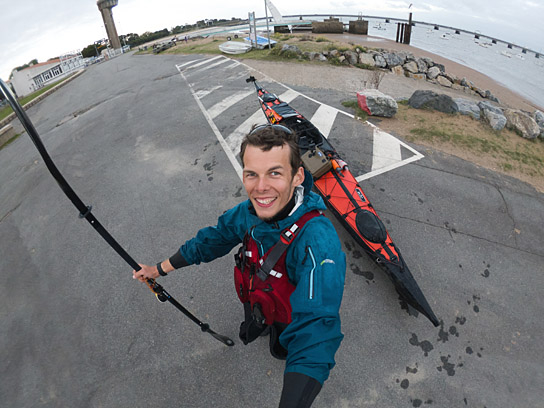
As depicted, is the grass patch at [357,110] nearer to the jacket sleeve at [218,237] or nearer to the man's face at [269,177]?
the jacket sleeve at [218,237]

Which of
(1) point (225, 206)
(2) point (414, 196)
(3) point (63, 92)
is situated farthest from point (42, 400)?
(3) point (63, 92)

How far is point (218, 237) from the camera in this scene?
299 cm

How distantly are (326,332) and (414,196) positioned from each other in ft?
21.1

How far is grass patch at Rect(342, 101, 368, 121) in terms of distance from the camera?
1109cm

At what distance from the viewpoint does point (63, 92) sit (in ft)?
75.1

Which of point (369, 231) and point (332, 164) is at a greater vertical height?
point (332, 164)

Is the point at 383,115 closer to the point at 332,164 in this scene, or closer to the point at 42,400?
the point at 332,164

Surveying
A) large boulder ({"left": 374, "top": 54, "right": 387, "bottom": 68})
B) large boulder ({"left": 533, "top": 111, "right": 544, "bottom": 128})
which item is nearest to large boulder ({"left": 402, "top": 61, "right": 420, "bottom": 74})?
large boulder ({"left": 374, "top": 54, "right": 387, "bottom": 68})

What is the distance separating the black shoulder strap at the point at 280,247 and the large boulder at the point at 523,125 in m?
13.6

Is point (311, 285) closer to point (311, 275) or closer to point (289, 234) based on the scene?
point (311, 275)

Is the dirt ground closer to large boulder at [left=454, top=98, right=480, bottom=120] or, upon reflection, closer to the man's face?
large boulder at [left=454, top=98, right=480, bottom=120]

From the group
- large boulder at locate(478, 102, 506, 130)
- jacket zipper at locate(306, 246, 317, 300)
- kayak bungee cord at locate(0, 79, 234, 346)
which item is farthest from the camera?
large boulder at locate(478, 102, 506, 130)

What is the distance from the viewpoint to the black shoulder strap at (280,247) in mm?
2266

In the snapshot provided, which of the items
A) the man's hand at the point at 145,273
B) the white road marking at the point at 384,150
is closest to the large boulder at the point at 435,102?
the white road marking at the point at 384,150
